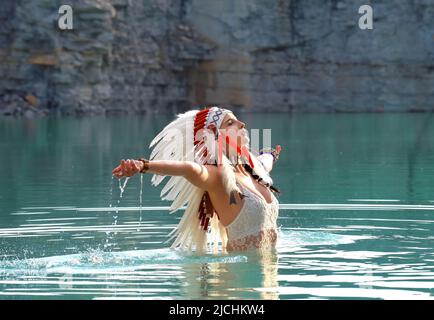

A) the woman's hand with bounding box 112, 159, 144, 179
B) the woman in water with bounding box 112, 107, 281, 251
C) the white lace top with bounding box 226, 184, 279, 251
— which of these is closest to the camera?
the woman's hand with bounding box 112, 159, 144, 179

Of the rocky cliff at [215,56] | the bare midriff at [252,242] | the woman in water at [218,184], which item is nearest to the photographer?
the woman in water at [218,184]

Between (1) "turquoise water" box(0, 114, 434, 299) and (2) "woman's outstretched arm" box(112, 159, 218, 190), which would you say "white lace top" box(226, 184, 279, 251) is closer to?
(1) "turquoise water" box(0, 114, 434, 299)

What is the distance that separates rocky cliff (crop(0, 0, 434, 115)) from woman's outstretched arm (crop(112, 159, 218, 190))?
3724cm

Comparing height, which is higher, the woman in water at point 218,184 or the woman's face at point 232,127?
the woman's face at point 232,127

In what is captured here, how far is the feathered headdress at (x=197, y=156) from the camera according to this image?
8.21 m

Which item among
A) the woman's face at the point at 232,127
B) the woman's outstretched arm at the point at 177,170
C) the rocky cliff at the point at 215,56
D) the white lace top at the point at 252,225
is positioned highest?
A: the rocky cliff at the point at 215,56

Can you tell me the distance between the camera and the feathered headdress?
8.21 metres

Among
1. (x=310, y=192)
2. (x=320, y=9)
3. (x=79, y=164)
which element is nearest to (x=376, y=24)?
(x=320, y=9)

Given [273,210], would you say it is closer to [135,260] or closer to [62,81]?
[135,260]

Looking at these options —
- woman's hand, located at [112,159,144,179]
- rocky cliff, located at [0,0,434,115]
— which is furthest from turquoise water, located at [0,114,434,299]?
rocky cliff, located at [0,0,434,115]

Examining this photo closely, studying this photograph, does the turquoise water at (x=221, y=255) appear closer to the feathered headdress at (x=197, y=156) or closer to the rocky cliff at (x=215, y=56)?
the feathered headdress at (x=197, y=156)

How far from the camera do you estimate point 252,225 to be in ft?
27.8

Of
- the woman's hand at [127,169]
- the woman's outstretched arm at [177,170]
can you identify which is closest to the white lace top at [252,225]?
the woman's outstretched arm at [177,170]

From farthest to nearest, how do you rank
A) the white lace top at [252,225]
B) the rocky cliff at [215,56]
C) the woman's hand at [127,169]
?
the rocky cliff at [215,56] → the white lace top at [252,225] → the woman's hand at [127,169]
